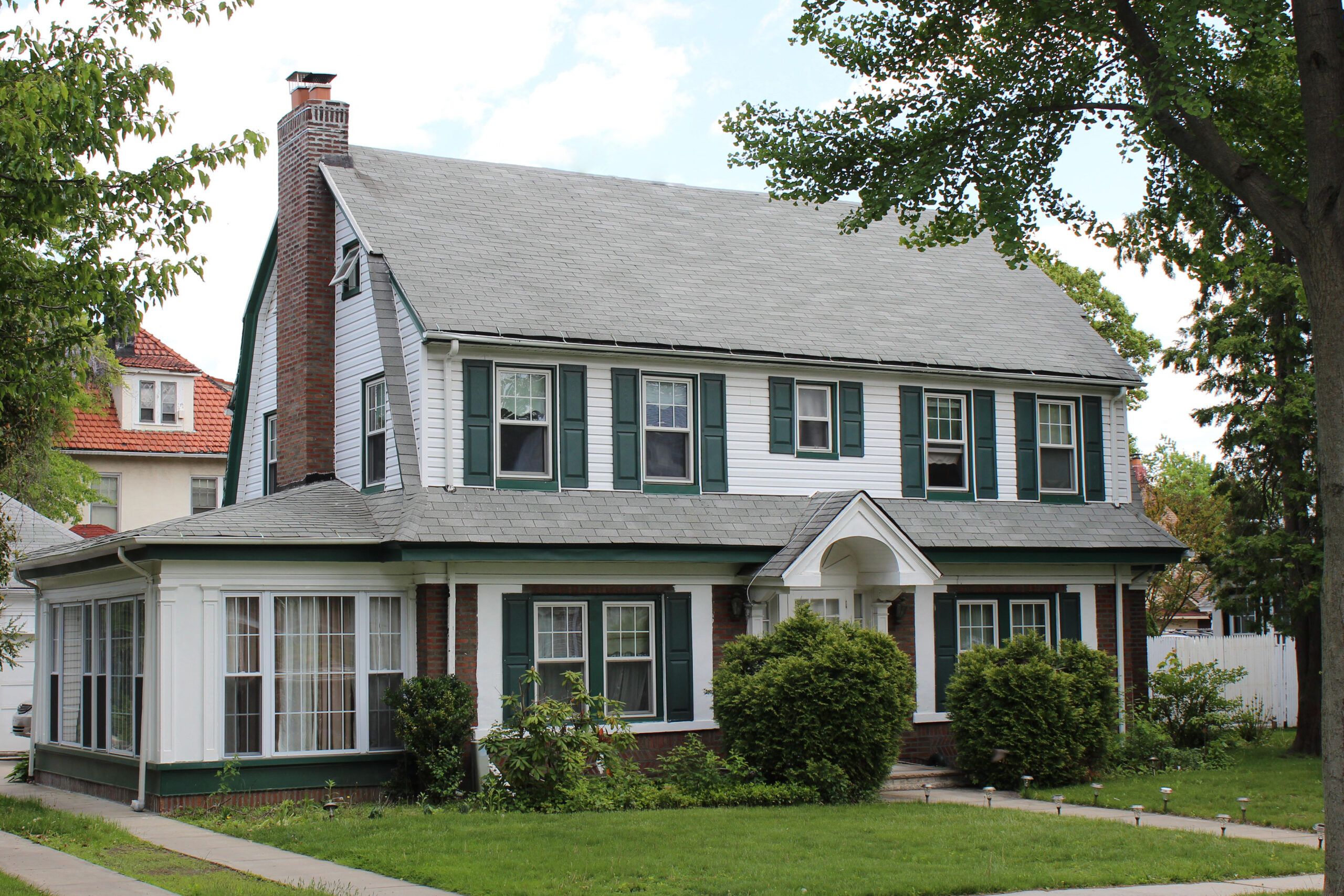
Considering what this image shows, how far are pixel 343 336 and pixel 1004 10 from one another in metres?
11.1

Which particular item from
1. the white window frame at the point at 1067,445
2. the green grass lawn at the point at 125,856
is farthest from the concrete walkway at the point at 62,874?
the white window frame at the point at 1067,445

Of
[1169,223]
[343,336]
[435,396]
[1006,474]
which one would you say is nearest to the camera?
[1169,223]

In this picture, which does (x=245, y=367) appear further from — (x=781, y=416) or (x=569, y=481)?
(x=781, y=416)

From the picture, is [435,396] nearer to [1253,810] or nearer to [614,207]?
[614,207]

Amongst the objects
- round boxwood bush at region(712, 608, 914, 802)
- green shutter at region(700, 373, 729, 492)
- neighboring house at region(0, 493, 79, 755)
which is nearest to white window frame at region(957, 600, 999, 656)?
round boxwood bush at region(712, 608, 914, 802)

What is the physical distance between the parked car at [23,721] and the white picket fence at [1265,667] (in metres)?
20.7

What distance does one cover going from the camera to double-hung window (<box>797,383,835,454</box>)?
70.5ft

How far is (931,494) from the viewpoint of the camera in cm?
2230

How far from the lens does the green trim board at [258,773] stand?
55.8 ft

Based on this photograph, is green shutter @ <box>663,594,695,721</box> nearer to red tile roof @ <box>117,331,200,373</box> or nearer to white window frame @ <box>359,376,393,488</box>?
white window frame @ <box>359,376,393,488</box>

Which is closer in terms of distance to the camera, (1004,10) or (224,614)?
(1004,10)

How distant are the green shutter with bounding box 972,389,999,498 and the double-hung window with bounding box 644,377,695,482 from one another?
4866 mm

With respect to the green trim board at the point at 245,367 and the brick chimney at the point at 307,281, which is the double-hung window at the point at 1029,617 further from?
the green trim board at the point at 245,367

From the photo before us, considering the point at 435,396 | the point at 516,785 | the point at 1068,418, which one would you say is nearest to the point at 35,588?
the point at 435,396
